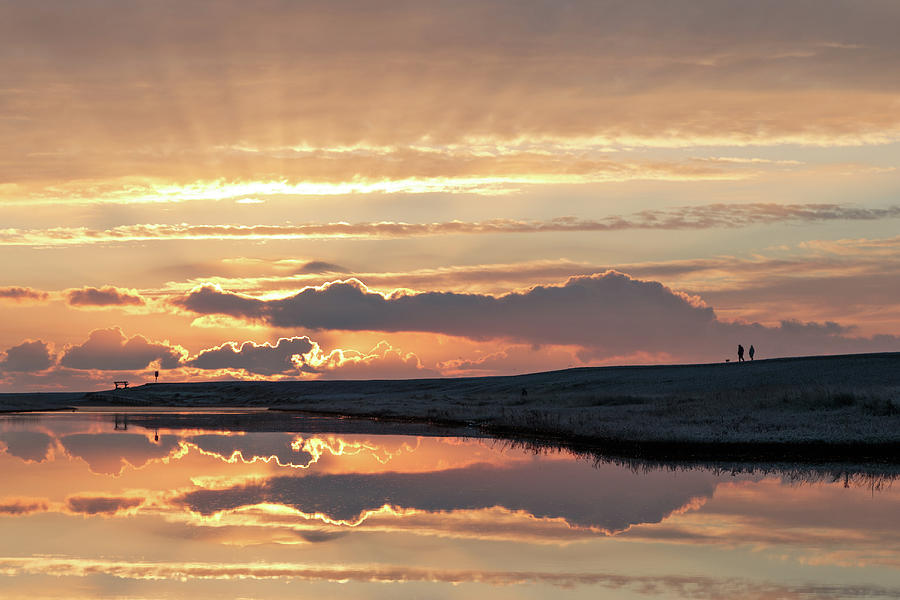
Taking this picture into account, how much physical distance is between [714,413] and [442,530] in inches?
1230

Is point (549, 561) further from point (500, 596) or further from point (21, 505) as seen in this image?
point (21, 505)

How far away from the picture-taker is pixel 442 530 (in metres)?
20.7

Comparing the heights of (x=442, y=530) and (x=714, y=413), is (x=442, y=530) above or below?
below

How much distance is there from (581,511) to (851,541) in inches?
247

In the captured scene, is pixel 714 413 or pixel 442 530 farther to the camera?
pixel 714 413

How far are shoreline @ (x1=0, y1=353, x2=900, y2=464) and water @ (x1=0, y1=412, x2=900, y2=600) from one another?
5867 mm

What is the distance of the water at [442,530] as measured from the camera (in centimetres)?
1572

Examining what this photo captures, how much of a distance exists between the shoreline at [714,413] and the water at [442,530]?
587cm

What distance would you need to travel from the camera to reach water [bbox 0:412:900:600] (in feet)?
51.6

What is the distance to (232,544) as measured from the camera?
19000mm

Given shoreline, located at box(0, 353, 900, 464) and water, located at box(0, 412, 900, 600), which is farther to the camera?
shoreline, located at box(0, 353, 900, 464)

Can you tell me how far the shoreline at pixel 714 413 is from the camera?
38031mm

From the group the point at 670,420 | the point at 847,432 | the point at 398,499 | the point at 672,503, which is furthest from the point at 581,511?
the point at 670,420

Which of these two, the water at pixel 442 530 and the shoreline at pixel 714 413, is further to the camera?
the shoreline at pixel 714 413
